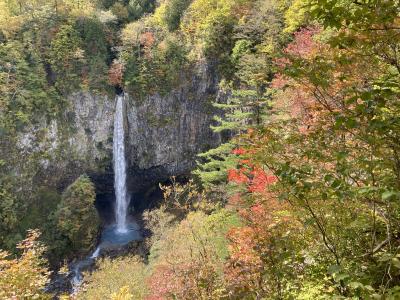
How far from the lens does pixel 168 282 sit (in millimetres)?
10109

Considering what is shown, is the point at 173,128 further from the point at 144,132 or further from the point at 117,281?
the point at 117,281

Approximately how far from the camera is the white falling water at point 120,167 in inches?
975

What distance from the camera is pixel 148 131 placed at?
25141 millimetres

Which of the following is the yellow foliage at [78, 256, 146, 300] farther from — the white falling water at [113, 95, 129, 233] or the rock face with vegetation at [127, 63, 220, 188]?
the rock face with vegetation at [127, 63, 220, 188]

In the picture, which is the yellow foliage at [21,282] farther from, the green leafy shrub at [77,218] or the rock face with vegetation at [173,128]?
the rock face with vegetation at [173,128]

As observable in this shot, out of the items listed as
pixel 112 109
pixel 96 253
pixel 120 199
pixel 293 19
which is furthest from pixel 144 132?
pixel 293 19

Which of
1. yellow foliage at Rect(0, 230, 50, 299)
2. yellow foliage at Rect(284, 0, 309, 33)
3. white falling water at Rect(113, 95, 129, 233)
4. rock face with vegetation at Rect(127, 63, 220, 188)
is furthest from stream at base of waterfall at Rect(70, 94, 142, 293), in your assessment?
yellow foliage at Rect(0, 230, 50, 299)

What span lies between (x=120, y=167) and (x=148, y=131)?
3.22 meters

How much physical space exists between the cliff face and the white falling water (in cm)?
39

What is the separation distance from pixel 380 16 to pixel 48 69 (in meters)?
25.3

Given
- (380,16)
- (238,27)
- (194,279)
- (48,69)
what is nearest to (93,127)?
(48,69)

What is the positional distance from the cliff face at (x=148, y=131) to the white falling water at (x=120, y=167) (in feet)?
1.27

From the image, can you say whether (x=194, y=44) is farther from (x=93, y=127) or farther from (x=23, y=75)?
(x=23, y=75)

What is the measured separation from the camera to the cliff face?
24.2 meters
